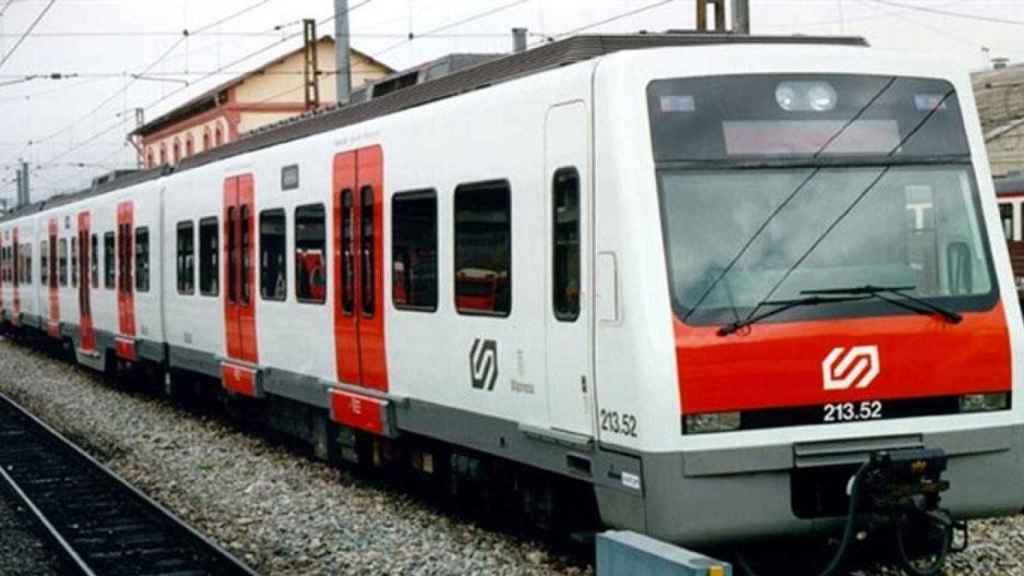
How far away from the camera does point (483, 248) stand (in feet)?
33.8

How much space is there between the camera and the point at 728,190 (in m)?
8.52

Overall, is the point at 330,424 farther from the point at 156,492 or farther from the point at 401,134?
the point at 401,134

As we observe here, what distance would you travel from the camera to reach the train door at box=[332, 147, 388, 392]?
12141 millimetres

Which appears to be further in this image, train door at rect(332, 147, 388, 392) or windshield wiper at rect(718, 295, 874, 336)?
train door at rect(332, 147, 388, 392)

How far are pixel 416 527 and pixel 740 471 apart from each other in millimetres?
3955

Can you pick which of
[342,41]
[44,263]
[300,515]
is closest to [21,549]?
[300,515]

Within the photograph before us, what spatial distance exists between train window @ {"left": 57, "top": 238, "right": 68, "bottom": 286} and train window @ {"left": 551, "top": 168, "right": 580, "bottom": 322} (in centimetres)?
2045

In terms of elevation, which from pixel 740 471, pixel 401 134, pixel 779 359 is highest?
pixel 401 134

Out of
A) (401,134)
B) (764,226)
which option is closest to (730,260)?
(764,226)

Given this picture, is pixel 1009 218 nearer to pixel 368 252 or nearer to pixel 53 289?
pixel 53 289

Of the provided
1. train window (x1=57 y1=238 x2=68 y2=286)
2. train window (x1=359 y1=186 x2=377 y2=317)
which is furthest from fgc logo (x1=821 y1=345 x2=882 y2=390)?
train window (x1=57 y1=238 x2=68 y2=286)

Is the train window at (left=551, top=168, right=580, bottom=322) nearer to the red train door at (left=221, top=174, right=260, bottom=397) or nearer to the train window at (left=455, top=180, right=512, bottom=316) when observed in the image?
the train window at (left=455, top=180, right=512, bottom=316)

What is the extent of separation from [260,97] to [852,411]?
186 feet

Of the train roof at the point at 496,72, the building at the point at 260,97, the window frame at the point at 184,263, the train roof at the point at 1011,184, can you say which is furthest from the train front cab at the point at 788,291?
the building at the point at 260,97
